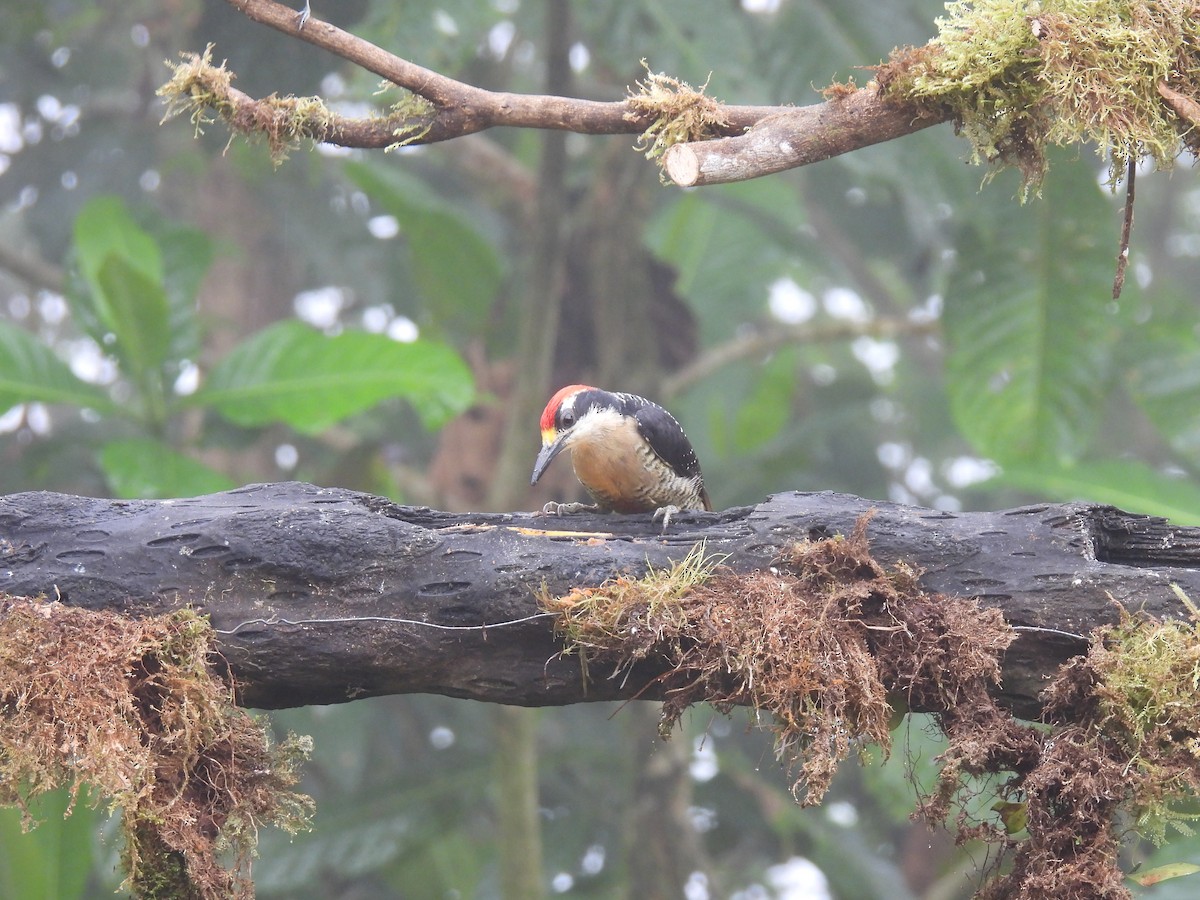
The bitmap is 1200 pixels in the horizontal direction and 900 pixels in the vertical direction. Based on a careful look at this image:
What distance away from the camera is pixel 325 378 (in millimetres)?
5410

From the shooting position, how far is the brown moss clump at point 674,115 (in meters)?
2.99

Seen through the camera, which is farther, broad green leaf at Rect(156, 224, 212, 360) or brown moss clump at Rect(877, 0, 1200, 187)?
broad green leaf at Rect(156, 224, 212, 360)

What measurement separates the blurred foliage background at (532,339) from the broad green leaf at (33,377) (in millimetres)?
16

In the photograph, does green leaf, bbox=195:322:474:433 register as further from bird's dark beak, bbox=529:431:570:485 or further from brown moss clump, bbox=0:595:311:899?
brown moss clump, bbox=0:595:311:899

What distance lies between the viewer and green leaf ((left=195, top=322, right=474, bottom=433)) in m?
5.35

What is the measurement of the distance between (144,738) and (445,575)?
2.45 feet

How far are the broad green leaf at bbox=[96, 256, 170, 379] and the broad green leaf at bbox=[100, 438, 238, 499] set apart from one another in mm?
501

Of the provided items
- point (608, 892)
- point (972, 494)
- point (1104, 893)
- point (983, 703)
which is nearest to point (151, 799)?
point (983, 703)

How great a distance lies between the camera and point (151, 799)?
2.52m

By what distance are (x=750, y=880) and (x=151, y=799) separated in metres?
6.86

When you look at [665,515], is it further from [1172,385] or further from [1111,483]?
[1172,385]

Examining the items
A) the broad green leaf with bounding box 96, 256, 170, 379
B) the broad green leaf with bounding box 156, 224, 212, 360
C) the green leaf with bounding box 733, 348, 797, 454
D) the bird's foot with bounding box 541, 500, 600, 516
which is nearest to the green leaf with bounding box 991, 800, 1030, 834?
the bird's foot with bounding box 541, 500, 600, 516

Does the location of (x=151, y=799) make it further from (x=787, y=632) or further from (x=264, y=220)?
(x=264, y=220)

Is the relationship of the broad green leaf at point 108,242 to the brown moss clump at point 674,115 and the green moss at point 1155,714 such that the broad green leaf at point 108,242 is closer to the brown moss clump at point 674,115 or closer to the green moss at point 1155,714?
the brown moss clump at point 674,115
